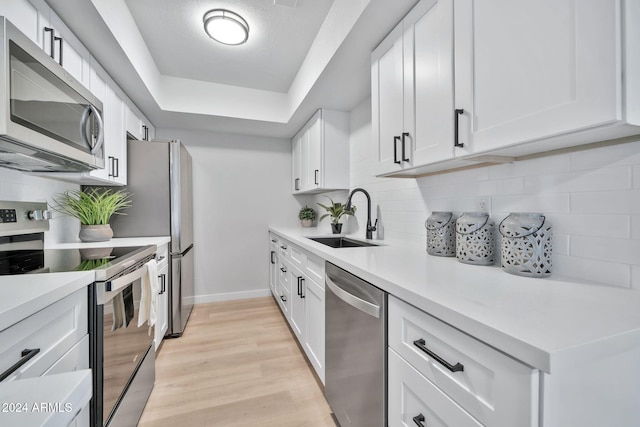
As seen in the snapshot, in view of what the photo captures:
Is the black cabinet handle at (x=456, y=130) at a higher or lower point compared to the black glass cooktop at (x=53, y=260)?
higher

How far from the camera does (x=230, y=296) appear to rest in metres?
3.53

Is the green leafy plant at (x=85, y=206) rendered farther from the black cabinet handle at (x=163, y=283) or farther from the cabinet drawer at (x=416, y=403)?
the cabinet drawer at (x=416, y=403)

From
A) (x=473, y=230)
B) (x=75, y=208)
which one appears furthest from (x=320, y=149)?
(x=75, y=208)

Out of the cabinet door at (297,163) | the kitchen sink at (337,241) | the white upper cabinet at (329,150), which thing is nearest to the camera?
the kitchen sink at (337,241)

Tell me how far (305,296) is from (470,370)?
1445 mm

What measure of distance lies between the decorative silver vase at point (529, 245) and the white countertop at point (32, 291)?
5.03 feet

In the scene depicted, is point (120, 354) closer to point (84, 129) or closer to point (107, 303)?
point (107, 303)

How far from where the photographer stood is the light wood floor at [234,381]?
1.54 m

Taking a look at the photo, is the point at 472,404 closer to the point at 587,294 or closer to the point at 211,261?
the point at 587,294

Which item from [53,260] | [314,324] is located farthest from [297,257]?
[53,260]

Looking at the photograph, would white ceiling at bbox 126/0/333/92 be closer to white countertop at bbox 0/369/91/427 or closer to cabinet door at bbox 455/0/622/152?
cabinet door at bbox 455/0/622/152

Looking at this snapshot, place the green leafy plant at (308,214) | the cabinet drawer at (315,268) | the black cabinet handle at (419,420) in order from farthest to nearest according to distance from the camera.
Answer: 1. the green leafy plant at (308,214)
2. the cabinet drawer at (315,268)
3. the black cabinet handle at (419,420)

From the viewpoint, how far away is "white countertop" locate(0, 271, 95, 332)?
2.35ft

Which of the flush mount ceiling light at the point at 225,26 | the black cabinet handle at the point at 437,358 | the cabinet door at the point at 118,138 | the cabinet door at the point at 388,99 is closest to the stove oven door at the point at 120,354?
the cabinet door at the point at 118,138
